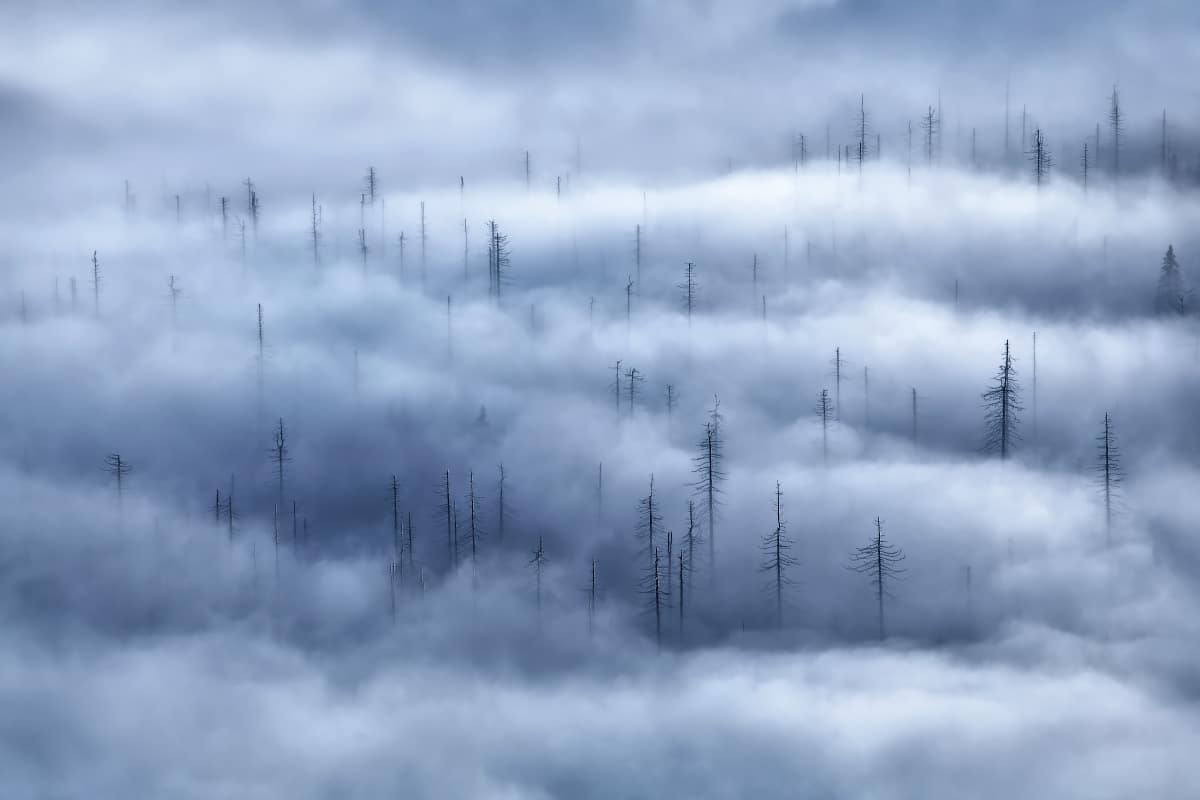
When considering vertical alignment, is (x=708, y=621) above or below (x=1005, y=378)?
below

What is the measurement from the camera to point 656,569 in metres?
198

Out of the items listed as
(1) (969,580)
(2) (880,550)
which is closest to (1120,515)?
(1) (969,580)

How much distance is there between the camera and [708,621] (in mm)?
199500

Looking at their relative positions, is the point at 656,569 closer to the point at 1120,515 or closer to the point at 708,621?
the point at 708,621

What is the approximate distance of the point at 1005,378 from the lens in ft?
624

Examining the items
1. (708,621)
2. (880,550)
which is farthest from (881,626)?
(708,621)

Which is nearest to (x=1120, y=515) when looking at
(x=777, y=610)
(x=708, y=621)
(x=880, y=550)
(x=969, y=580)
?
(x=969, y=580)

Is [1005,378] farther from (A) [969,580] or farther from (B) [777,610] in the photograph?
(B) [777,610]

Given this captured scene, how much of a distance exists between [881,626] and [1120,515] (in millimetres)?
47395

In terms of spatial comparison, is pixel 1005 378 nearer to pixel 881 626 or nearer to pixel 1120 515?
pixel 1120 515

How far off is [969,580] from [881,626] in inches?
721

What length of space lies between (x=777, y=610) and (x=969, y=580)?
34.3 metres

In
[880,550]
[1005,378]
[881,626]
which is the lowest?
[881,626]

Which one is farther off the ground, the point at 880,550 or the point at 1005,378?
the point at 1005,378
